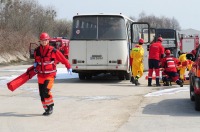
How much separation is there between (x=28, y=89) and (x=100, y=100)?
4118 millimetres

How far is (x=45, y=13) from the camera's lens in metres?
72.2

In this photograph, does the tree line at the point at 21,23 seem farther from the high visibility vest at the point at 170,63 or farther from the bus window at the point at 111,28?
the high visibility vest at the point at 170,63

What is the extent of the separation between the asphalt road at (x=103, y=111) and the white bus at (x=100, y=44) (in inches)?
109

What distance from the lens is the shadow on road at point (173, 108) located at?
1041 cm

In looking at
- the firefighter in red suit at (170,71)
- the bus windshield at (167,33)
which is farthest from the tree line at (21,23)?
the firefighter in red suit at (170,71)

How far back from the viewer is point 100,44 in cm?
1841

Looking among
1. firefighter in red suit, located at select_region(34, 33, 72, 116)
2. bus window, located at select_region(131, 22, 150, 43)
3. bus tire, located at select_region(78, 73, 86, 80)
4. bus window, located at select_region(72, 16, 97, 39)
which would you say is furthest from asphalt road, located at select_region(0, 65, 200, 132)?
bus window, located at select_region(131, 22, 150, 43)

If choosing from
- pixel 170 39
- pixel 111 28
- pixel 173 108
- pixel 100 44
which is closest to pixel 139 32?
pixel 111 28

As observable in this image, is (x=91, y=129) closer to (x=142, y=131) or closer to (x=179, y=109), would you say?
(x=142, y=131)

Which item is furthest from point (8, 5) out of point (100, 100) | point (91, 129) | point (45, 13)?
point (91, 129)

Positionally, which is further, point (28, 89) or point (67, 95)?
point (28, 89)

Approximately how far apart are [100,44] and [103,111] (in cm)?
797

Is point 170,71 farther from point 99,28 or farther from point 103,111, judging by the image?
point 103,111

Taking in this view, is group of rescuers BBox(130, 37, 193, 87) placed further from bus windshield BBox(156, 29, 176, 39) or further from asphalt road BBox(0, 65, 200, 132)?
bus windshield BBox(156, 29, 176, 39)
